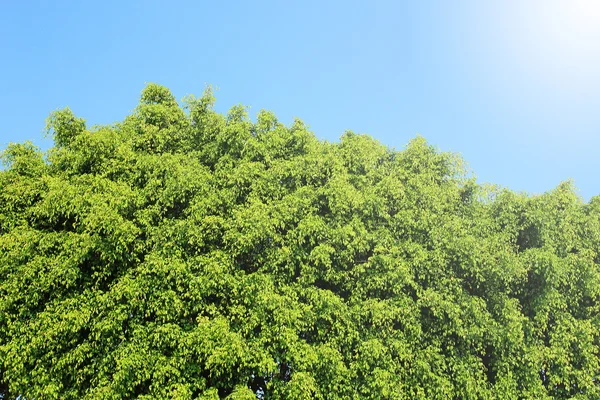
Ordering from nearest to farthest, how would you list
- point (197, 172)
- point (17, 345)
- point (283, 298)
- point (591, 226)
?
1. point (17, 345)
2. point (283, 298)
3. point (197, 172)
4. point (591, 226)

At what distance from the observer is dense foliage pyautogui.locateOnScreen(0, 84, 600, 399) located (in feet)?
33.5

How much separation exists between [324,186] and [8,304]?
8.49 meters

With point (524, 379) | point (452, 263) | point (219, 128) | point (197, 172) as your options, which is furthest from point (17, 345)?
point (524, 379)

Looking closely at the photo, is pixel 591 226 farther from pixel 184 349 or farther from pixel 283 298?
pixel 184 349

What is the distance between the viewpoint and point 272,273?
11461 millimetres

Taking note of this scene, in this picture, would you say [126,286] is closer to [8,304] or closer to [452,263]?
[8,304]

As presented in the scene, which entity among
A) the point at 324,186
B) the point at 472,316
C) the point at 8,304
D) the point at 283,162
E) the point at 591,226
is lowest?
the point at 472,316

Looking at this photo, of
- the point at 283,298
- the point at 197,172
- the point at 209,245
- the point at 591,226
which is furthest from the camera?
the point at 591,226

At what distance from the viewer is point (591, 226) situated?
536 inches

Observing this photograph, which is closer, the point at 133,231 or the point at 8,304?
the point at 8,304

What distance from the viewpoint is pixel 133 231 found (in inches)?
437

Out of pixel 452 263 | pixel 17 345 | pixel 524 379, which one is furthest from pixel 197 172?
pixel 524 379

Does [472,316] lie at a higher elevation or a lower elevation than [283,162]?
lower

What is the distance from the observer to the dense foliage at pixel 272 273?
10203 millimetres
